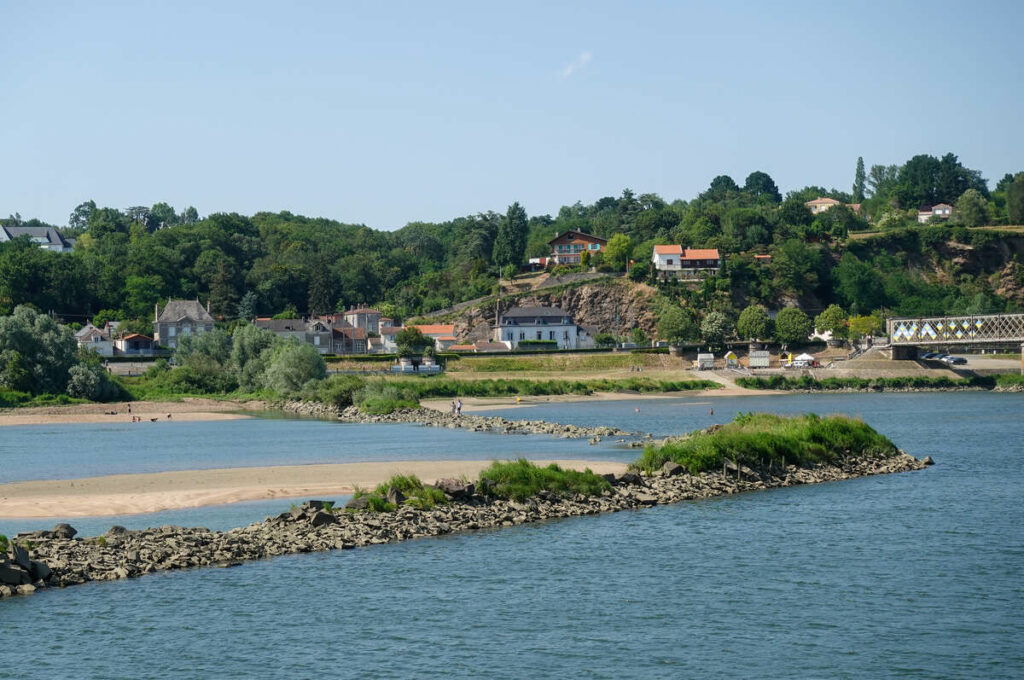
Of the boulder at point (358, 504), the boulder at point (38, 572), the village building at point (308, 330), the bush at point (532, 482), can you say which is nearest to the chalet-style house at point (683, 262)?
the village building at point (308, 330)

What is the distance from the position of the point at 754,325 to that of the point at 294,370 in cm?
5602

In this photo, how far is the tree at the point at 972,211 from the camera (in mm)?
174000

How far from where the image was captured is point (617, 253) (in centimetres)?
14975

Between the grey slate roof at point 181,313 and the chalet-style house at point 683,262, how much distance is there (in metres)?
56.9

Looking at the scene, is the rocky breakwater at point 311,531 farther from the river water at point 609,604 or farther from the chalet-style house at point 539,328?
the chalet-style house at point 539,328

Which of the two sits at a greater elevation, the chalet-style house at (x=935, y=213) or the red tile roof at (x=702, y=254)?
the chalet-style house at (x=935, y=213)

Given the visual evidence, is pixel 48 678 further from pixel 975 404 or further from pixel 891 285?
pixel 891 285

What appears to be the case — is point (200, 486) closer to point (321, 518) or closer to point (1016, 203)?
point (321, 518)

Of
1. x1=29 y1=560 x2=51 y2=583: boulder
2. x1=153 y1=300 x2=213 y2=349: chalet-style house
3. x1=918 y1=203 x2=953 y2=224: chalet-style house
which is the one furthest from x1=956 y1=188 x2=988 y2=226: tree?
x1=29 y1=560 x2=51 y2=583: boulder

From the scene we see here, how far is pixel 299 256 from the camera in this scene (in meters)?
164

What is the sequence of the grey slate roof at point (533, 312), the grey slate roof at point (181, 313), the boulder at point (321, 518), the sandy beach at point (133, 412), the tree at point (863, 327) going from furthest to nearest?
the grey slate roof at point (533, 312), the tree at point (863, 327), the grey slate roof at point (181, 313), the sandy beach at point (133, 412), the boulder at point (321, 518)

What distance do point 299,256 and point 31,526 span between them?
13253 cm

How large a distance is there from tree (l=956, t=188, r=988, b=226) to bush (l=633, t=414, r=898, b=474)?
447ft

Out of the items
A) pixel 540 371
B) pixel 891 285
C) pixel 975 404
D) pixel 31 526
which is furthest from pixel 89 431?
pixel 891 285
